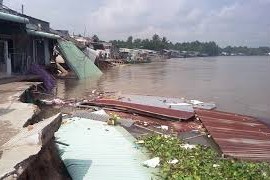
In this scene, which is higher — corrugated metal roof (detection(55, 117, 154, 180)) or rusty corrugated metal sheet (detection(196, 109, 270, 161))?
corrugated metal roof (detection(55, 117, 154, 180))

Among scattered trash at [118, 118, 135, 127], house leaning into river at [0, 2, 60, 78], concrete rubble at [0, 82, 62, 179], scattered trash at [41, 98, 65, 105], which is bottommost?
scattered trash at [118, 118, 135, 127]

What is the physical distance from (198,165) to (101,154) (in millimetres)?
1802

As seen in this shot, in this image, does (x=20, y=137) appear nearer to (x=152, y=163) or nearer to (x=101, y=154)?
(x=101, y=154)

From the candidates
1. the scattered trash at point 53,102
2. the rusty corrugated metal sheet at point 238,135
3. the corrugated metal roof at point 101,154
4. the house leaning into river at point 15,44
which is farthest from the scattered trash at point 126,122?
the house leaning into river at point 15,44

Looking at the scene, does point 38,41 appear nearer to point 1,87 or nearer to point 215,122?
point 1,87

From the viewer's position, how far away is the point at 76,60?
2928 cm

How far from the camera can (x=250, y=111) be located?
57.3ft

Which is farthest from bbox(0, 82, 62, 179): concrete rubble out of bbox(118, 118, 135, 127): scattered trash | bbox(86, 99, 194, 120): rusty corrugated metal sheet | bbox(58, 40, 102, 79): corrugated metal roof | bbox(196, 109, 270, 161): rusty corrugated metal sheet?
bbox(58, 40, 102, 79): corrugated metal roof

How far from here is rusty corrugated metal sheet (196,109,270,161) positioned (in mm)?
9203

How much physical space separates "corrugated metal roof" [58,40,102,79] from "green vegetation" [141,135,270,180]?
19957 mm

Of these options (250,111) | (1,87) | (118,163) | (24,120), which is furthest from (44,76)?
(118,163)

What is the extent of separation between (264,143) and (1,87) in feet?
30.1

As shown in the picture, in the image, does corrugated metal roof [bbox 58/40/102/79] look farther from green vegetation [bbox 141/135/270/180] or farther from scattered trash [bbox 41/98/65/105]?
green vegetation [bbox 141/135/270/180]

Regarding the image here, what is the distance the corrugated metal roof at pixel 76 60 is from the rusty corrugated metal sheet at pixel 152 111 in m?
13.7
